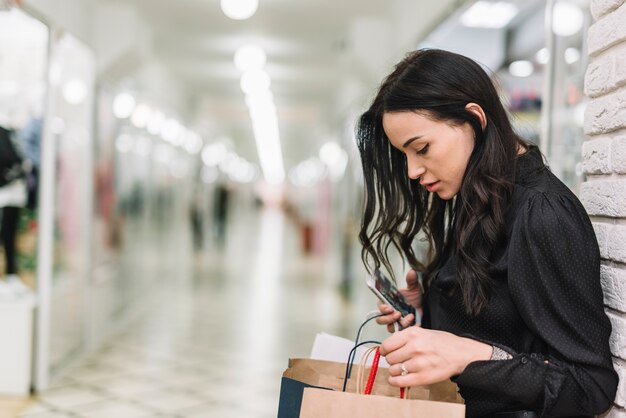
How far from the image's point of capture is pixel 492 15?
5.44 m

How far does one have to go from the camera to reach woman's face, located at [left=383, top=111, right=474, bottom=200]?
1383 mm

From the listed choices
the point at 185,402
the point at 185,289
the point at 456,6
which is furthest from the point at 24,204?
the point at 185,289

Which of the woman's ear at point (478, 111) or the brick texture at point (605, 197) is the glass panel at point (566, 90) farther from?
the woman's ear at point (478, 111)

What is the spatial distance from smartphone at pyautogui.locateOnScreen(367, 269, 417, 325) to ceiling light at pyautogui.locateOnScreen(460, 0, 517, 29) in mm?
3641

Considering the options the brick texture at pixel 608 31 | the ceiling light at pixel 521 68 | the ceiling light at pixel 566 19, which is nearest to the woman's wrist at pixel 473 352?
the brick texture at pixel 608 31

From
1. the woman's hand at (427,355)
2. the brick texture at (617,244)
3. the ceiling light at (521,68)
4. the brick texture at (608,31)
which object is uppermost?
the ceiling light at (521,68)

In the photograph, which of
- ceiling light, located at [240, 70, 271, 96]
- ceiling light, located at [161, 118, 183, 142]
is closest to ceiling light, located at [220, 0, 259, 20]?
ceiling light, located at [240, 70, 271, 96]

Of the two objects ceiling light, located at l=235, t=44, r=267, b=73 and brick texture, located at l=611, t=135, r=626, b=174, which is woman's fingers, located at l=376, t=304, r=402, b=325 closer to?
brick texture, located at l=611, t=135, r=626, b=174

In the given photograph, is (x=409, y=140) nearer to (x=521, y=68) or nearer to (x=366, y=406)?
(x=366, y=406)

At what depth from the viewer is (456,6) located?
388cm

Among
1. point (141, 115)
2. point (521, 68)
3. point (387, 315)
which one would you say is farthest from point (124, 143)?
point (387, 315)

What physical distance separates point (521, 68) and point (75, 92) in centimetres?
384

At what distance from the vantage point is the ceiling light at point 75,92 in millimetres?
4891

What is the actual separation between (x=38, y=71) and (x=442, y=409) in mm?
4091
